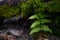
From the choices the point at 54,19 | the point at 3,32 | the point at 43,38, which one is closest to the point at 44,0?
the point at 54,19

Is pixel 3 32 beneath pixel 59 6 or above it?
beneath

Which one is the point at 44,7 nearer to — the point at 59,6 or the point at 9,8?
the point at 59,6

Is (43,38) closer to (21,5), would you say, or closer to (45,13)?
(45,13)

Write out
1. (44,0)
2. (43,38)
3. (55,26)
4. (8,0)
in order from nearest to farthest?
(43,38) → (55,26) → (44,0) → (8,0)

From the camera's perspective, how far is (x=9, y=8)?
4340 millimetres

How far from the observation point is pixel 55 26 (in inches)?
156

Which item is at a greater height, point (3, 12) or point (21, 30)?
point (3, 12)

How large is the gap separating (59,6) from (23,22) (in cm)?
109

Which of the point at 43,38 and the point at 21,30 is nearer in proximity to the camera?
the point at 43,38

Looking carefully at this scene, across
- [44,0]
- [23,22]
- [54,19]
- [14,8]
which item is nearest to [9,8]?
[14,8]

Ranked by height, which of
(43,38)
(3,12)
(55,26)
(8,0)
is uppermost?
(8,0)

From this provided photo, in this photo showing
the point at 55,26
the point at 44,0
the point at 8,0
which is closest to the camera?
the point at 55,26

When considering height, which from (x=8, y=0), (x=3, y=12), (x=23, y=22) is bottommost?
(x=23, y=22)

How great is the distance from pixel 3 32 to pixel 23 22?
0.62 m
